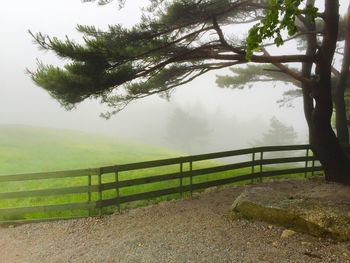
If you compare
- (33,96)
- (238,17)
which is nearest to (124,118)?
(33,96)

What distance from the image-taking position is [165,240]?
25.1 ft

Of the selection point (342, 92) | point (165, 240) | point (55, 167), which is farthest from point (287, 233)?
point (55, 167)

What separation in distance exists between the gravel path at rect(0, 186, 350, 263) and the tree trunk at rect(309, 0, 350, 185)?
14.0 ft

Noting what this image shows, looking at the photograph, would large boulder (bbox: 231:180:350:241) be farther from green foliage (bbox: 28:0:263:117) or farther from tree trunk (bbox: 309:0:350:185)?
green foliage (bbox: 28:0:263:117)

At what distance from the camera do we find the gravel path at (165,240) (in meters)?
6.68

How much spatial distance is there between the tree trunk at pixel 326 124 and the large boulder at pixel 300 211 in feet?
8.91

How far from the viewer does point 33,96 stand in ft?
380

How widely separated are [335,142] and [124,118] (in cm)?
9472

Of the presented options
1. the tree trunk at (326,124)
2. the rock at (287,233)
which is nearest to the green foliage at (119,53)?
the tree trunk at (326,124)

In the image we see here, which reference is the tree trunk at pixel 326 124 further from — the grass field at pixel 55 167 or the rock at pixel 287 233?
the rock at pixel 287 233

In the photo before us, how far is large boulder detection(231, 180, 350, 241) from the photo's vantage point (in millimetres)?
6859

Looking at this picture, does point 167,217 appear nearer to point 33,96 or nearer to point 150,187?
point 150,187

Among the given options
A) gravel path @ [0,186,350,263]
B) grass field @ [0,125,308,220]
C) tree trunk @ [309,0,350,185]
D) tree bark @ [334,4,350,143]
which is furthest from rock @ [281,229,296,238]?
tree bark @ [334,4,350,143]

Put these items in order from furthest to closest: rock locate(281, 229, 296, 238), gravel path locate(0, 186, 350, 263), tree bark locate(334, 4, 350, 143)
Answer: tree bark locate(334, 4, 350, 143), rock locate(281, 229, 296, 238), gravel path locate(0, 186, 350, 263)
